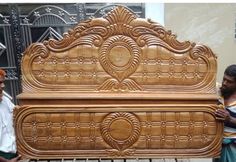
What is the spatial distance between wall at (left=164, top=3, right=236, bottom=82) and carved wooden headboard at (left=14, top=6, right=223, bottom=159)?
4.36 ft

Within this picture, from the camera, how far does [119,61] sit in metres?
2.20

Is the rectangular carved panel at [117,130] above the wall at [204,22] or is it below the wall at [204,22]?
below

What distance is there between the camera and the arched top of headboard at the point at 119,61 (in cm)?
218

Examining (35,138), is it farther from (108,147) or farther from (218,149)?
(218,149)

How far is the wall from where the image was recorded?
11.3 feet

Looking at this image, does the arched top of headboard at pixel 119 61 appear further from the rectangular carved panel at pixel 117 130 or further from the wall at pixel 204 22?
the wall at pixel 204 22

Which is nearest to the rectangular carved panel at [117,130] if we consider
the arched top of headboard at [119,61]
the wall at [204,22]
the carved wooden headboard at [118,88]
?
the carved wooden headboard at [118,88]

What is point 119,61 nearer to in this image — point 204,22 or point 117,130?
point 117,130

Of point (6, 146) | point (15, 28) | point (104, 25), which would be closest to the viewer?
point (104, 25)

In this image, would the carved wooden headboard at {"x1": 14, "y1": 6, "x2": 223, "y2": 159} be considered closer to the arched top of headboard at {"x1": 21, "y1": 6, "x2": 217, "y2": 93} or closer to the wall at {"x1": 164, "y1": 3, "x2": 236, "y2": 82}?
the arched top of headboard at {"x1": 21, "y1": 6, "x2": 217, "y2": 93}

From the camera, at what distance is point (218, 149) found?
89.0 inches

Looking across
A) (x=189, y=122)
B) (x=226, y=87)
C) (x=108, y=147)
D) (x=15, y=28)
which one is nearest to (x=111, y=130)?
(x=108, y=147)

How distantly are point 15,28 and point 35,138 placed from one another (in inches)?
67.1

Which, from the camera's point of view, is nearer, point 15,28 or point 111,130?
point 111,130
